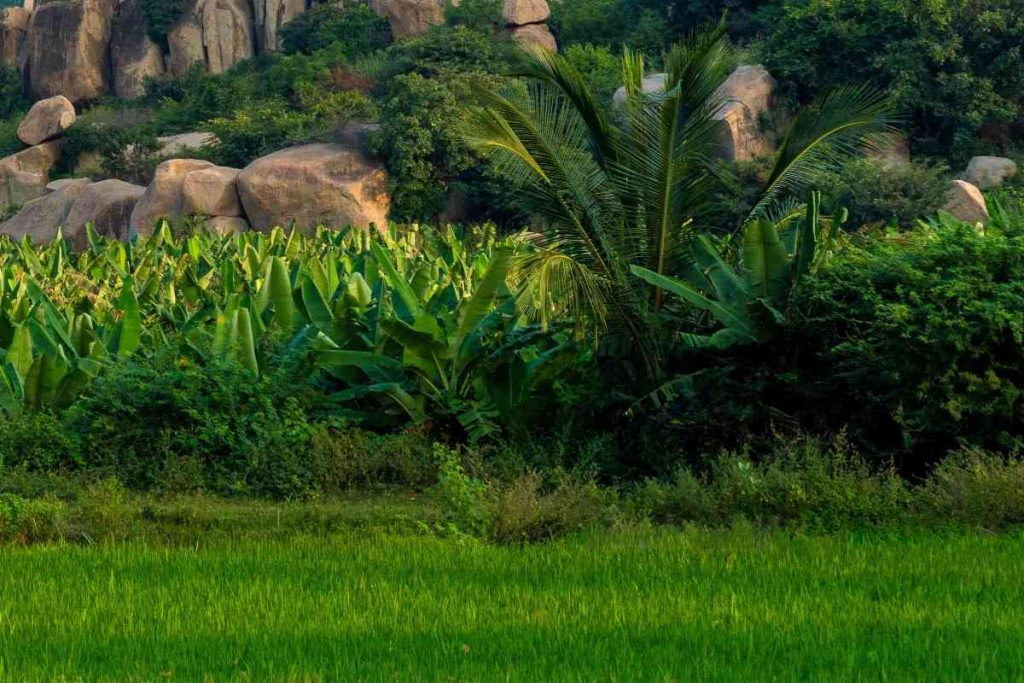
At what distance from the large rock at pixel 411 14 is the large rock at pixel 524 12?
499 centimetres

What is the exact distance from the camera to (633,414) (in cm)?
1056

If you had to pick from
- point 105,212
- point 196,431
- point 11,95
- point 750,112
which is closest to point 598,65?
point 750,112

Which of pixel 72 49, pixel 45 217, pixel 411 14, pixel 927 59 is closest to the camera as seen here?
pixel 927 59

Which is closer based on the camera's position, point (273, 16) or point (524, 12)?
point (524, 12)

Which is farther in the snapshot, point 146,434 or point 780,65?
point 780,65

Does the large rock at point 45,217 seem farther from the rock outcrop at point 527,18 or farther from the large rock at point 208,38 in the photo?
the large rock at point 208,38

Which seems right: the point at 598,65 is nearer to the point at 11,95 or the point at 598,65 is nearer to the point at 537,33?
the point at 537,33

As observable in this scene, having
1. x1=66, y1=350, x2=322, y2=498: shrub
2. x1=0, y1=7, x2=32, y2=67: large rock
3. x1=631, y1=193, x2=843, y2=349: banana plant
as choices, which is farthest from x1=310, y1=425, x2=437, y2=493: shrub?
x1=0, y1=7, x2=32, y2=67: large rock

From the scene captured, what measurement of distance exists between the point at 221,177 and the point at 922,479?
2432 centimetres

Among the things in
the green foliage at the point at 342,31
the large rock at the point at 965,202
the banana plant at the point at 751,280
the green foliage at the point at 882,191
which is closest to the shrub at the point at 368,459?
the banana plant at the point at 751,280

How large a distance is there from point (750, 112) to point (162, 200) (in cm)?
1304

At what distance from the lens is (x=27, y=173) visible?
154ft

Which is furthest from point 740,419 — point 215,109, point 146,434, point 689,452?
point 215,109

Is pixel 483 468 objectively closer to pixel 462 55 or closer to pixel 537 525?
pixel 537 525
